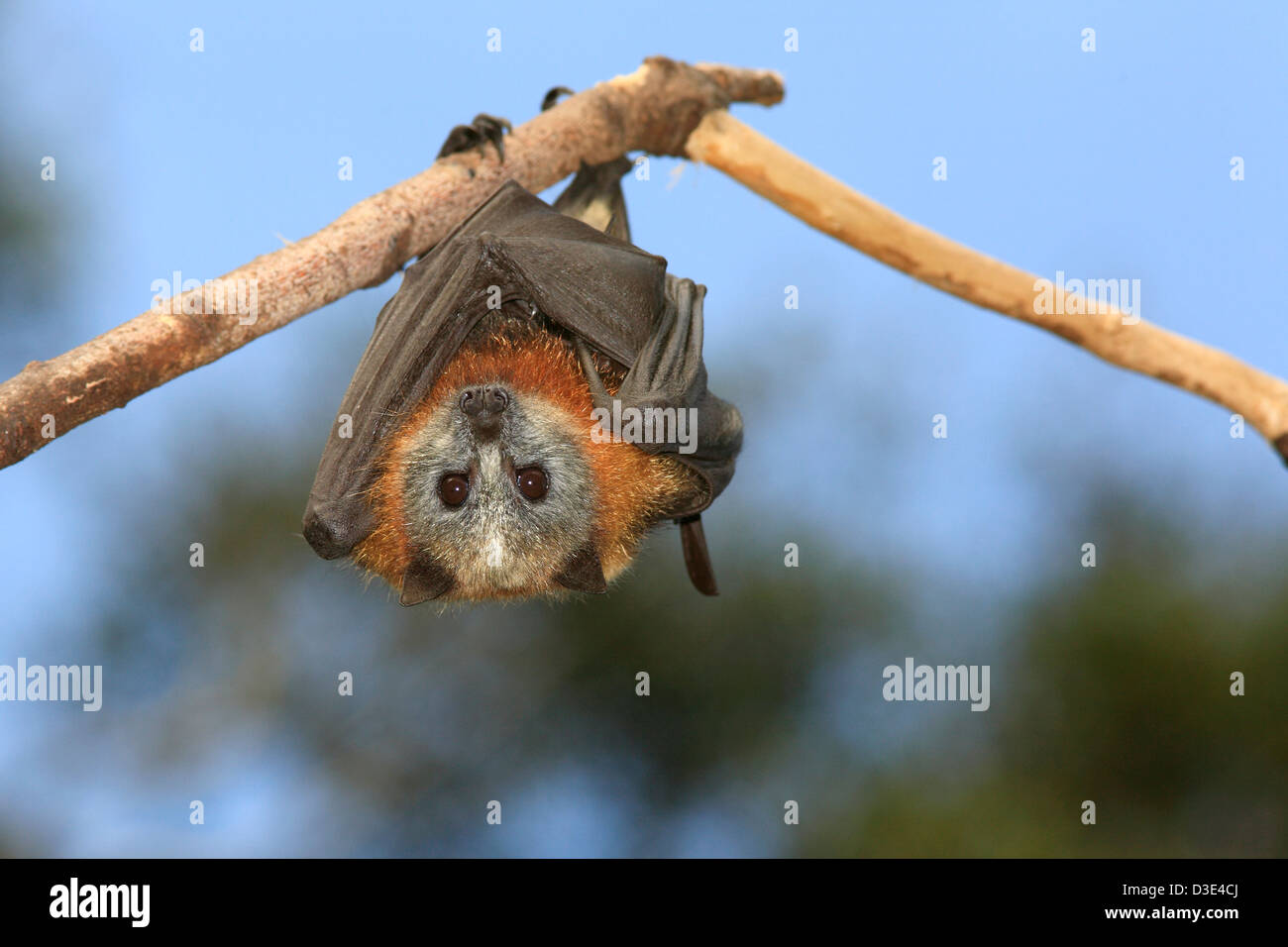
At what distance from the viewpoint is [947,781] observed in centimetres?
988

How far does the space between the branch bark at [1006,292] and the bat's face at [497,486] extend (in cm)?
175

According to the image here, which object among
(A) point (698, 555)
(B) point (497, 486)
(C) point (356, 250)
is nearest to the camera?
(B) point (497, 486)

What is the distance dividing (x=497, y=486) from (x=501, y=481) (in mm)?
24

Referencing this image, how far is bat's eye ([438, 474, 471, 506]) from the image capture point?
4.52 m

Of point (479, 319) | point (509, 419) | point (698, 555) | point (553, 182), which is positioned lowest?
point (698, 555)

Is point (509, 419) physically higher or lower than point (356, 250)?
lower

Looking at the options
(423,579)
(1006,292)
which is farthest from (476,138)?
(1006,292)

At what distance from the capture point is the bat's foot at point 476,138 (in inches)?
203

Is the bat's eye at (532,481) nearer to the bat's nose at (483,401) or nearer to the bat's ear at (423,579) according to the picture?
the bat's nose at (483,401)

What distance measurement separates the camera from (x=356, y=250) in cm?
460

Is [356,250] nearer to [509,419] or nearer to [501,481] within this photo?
[509,419]

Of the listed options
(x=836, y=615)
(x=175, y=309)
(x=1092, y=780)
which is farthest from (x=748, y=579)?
(x=175, y=309)

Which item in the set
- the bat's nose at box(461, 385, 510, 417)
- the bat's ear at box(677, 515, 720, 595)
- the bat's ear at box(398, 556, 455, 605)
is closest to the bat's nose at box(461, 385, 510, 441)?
the bat's nose at box(461, 385, 510, 417)

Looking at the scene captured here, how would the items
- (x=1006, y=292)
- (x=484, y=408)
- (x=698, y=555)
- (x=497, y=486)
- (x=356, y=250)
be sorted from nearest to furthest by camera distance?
(x=484, y=408) → (x=497, y=486) → (x=356, y=250) → (x=1006, y=292) → (x=698, y=555)
